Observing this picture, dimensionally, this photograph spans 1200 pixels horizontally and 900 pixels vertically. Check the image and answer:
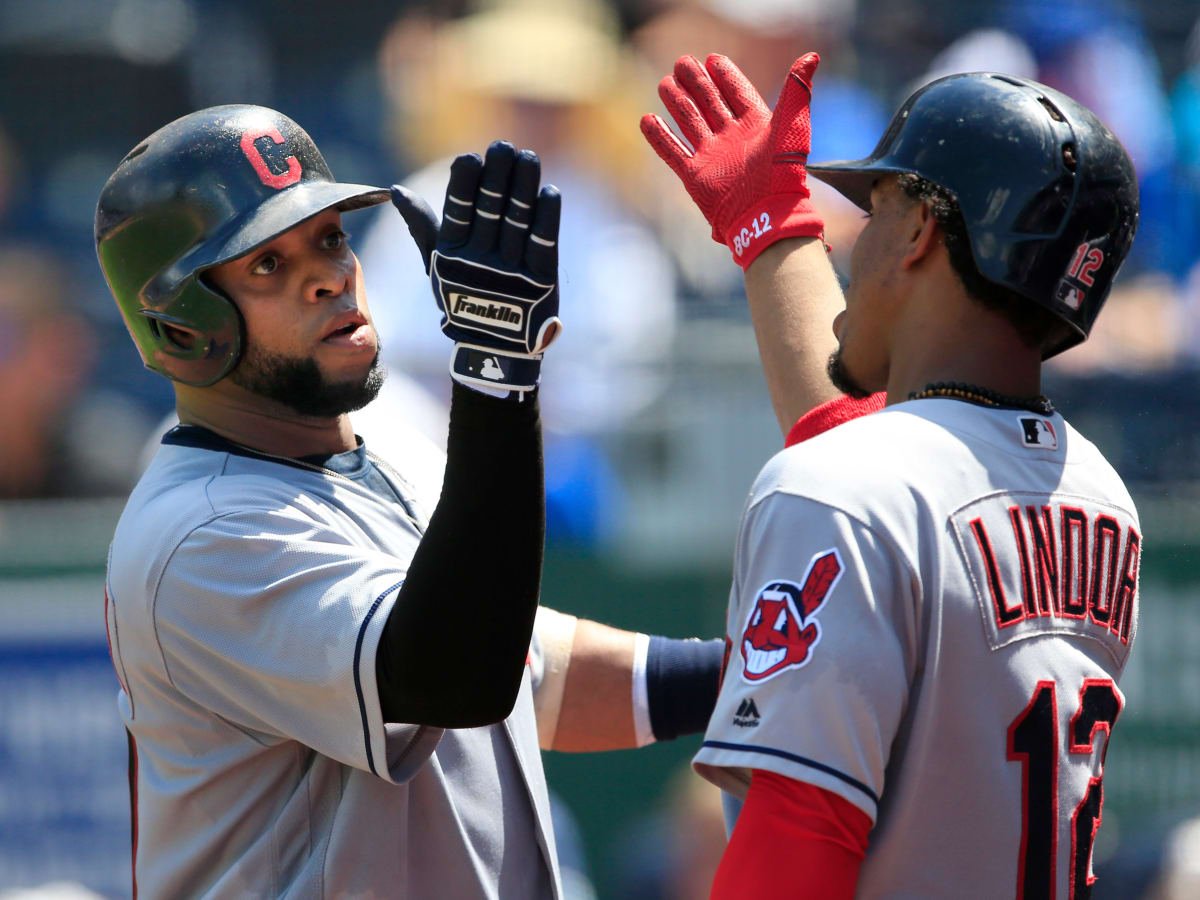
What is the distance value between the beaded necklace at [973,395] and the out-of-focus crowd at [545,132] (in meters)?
3.84

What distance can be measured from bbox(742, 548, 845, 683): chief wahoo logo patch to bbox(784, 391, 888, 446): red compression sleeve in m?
0.78

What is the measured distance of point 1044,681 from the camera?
5.98 feet

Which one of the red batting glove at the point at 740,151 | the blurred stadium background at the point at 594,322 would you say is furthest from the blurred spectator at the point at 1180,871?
the red batting glove at the point at 740,151

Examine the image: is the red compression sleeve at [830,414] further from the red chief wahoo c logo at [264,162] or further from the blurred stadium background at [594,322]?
the blurred stadium background at [594,322]

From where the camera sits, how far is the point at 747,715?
174 centimetres

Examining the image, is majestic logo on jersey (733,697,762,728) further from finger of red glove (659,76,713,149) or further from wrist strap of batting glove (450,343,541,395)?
finger of red glove (659,76,713,149)

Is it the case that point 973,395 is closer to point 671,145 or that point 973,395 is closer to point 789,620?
point 789,620

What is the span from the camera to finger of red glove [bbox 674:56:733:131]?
2861 millimetres

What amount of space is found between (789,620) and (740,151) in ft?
4.39

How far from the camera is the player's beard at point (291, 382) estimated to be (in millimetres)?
2439

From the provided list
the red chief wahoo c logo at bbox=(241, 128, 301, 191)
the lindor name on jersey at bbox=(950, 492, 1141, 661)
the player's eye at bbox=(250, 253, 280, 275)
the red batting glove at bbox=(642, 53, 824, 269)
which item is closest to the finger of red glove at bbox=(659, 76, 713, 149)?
the red batting glove at bbox=(642, 53, 824, 269)

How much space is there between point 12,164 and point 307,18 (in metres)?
1.71

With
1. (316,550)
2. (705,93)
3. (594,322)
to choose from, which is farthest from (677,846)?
(316,550)

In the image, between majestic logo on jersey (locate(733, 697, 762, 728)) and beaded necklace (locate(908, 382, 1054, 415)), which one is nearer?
majestic logo on jersey (locate(733, 697, 762, 728))
